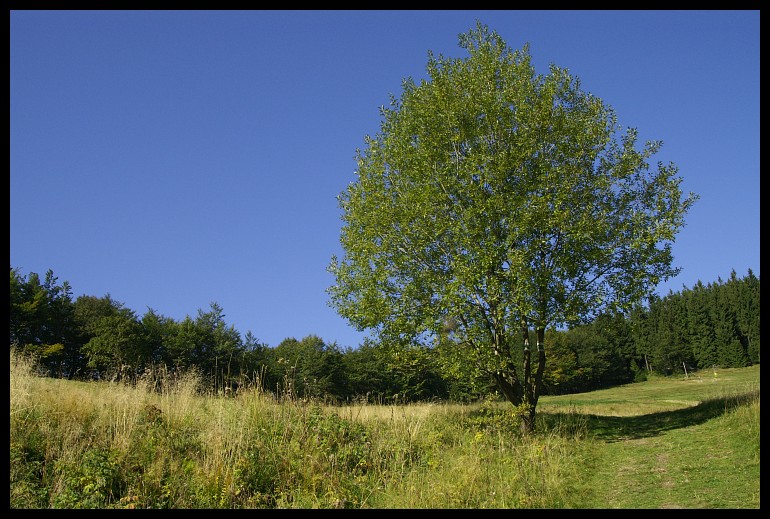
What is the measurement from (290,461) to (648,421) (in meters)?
17.5

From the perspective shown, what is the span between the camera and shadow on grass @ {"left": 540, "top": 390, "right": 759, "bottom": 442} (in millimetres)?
18484

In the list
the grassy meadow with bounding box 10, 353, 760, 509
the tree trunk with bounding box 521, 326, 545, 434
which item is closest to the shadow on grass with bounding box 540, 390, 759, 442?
the tree trunk with bounding box 521, 326, 545, 434

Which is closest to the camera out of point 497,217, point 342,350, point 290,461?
point 290,461

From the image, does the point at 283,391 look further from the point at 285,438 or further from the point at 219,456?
the point at 219,456

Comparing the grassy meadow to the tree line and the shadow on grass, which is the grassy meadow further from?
the shadow on grass

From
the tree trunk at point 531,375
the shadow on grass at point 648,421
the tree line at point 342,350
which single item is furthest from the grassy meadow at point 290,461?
the shadow on grass at point 648,421

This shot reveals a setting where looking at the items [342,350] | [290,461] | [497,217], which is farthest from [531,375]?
[342,350]

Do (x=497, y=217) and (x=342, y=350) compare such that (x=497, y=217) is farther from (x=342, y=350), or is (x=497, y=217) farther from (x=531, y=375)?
(x=342, y=350)

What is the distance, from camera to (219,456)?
9.59 m

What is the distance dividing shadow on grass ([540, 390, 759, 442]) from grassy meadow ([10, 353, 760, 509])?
13.6 feet

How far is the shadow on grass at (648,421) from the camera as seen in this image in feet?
60.6

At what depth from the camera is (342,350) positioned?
59.6 metres

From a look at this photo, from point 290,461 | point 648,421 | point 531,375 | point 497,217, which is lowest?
point 648,421

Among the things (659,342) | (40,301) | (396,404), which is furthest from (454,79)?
(659,342)
